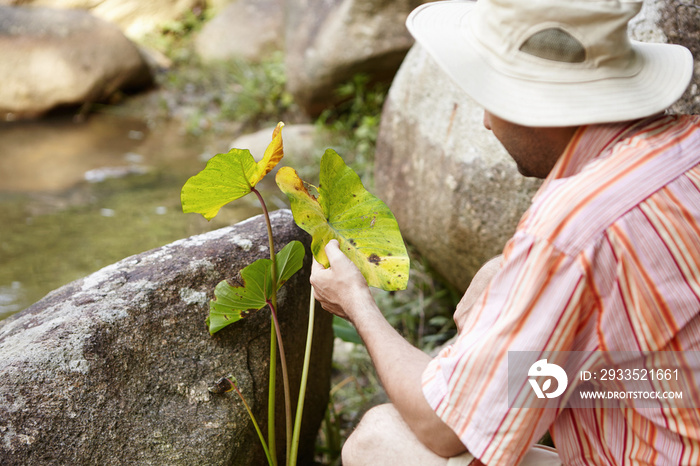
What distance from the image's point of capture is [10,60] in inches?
229

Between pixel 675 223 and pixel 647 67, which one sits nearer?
pixel 675 223

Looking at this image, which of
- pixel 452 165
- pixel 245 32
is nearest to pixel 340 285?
pixel 452 165

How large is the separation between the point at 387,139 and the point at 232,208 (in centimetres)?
153

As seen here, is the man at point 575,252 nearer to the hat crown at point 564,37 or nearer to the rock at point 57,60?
the hat crown at point 564,37

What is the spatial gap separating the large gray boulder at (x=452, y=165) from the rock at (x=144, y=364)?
97cm

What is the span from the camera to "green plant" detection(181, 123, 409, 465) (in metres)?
1.47

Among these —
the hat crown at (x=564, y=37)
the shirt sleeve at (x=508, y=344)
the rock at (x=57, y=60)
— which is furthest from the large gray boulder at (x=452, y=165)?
the rock at (x=57, y=60)

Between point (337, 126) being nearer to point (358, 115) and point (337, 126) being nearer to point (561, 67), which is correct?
point (358, 115)

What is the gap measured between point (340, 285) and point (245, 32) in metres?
6.04

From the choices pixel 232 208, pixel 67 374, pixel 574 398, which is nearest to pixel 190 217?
pixel 232 208

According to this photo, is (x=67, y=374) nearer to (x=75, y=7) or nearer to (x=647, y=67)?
(x=647, y=67)

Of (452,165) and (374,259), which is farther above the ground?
(374,259)

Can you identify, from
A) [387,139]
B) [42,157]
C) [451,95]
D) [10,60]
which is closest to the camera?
[451,95]

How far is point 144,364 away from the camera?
1.50m
